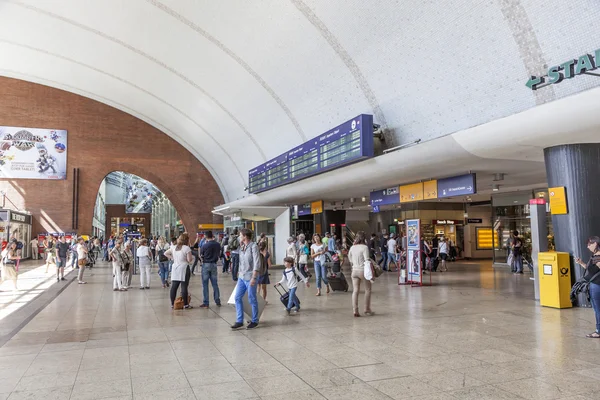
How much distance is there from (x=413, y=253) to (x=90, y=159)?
23.9 meters

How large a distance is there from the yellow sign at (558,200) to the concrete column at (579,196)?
77mm

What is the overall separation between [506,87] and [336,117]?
6.60 m

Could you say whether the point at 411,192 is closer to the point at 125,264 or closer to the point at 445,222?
the point at 125,264

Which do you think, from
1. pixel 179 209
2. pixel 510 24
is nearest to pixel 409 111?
pixel 510 24

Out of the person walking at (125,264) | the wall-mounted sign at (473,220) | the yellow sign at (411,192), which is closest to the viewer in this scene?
the person walking at (125,264)

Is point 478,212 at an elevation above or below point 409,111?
below

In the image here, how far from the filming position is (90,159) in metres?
29.7

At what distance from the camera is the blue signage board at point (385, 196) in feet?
49.0

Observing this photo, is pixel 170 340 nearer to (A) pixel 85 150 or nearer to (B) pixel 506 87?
(B) pixel 506 87

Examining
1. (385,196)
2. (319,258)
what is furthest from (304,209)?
(319,258)

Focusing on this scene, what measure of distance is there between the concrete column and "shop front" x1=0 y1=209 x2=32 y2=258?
21.4 meters

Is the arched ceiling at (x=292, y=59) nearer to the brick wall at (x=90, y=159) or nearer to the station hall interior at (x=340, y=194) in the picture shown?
the station hall interior at (x=340, y=194)

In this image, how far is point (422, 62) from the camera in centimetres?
1034

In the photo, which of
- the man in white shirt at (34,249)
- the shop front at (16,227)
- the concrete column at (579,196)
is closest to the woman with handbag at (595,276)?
the concrete column at (579,196)
